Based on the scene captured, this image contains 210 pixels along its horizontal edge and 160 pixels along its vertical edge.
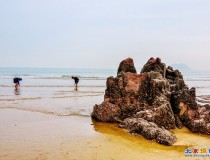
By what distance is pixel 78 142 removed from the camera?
9852 mm

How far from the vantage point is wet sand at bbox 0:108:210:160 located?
334 inches

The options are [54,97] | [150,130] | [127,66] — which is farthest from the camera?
[54,97]

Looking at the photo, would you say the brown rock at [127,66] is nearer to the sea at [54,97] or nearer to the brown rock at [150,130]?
the sea at [54,97]

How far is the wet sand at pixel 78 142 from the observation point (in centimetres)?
848

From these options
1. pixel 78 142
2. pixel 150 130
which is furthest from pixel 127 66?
pixel 78 142

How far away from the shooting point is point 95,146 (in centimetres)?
948

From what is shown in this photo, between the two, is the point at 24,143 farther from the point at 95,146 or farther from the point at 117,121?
the point at 117,121
